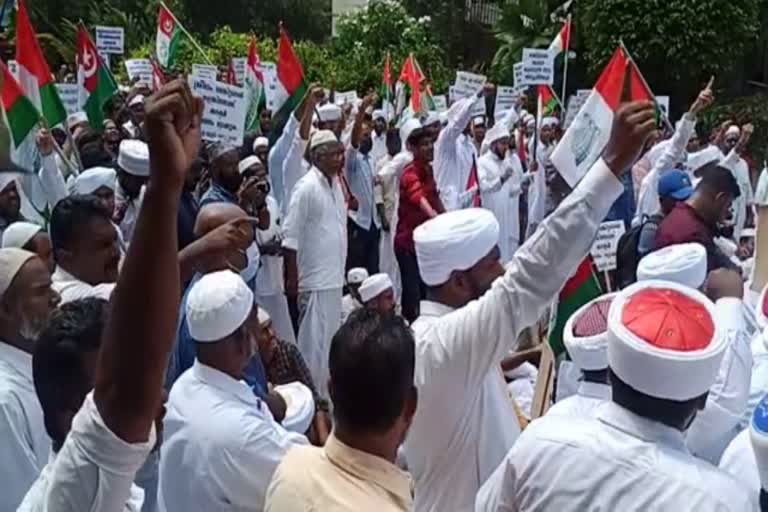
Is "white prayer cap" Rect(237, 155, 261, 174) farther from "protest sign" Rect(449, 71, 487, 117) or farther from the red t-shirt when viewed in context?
"protest sign" Rect(449, 71, 487, 117)

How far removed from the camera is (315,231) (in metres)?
7.51

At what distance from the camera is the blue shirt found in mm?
3756

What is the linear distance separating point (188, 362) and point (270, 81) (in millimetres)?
8666

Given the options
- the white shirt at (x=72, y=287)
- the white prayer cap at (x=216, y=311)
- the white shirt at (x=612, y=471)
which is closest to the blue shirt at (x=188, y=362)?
the white shirt at (x=72, y=287)

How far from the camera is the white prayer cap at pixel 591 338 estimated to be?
3.33 metres

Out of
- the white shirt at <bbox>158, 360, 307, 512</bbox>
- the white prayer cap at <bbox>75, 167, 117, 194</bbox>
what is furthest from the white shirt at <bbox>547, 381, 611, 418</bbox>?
the white prayer cap at <bbox>75, 167, 117, 194</bbox>

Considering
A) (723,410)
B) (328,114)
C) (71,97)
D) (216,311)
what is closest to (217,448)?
(216,311)

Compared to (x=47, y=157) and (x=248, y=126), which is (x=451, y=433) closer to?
(x=47, y=157)

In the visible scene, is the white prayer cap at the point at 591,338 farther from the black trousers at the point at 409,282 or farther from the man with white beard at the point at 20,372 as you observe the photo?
the black trousers at the point at 409,282

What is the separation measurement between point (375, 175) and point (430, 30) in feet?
59.2

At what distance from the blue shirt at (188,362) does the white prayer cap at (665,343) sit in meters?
1.53

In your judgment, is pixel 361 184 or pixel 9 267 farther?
pixel 361 184

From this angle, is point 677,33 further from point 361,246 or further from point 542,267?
point 542,267

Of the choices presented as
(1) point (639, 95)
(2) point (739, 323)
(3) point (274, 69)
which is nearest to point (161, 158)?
(2) point (739, 323)
